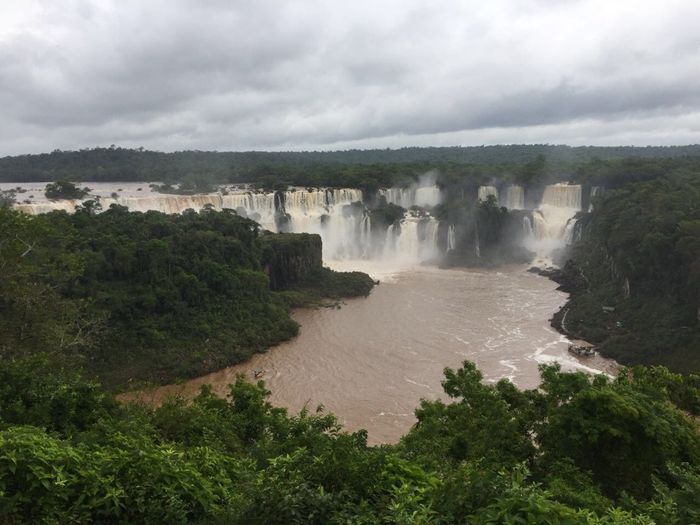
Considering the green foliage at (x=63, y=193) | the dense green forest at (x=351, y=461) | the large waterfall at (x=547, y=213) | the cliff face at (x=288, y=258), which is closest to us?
the dense green forest at (x=351, y=461)

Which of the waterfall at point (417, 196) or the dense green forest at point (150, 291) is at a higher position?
the waterfall at point (417, 196)

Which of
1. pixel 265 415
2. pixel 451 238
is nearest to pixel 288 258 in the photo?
pixel 451 238

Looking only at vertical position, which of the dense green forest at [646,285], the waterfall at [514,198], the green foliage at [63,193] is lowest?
the dense green forest at [646,285]

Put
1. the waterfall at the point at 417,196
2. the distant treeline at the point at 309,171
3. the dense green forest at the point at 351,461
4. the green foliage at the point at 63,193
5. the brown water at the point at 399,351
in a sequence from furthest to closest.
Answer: the waterfall at the point at 417,196
the distant treeline at the point at 309,171
the green foliage at the point at 63,193
the brown water at the point at 399,351
the dense green forest at the point at 351,461

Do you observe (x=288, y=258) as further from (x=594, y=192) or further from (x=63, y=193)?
(x=594, y=192)

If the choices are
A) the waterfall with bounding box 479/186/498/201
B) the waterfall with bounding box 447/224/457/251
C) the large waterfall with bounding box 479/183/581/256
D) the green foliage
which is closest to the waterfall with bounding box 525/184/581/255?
the large waterfall with bounding box 479/183/581/256

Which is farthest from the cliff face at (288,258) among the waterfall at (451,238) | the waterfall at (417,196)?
the waterfall at (417,196)

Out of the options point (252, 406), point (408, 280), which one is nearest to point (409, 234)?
point (408, 280)

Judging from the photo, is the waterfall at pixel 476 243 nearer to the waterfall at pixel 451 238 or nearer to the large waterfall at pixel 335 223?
the waterfall at pixel 451 238
